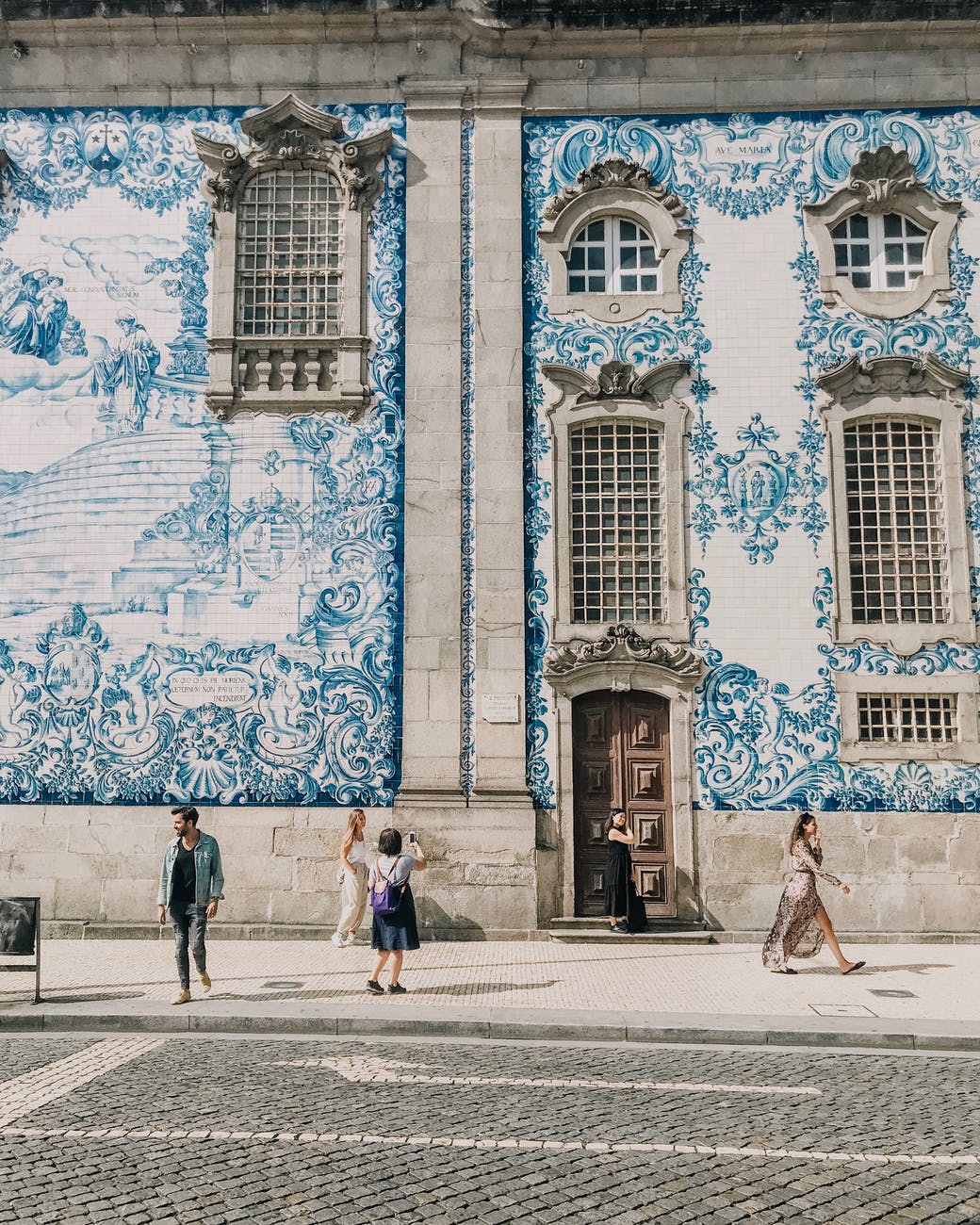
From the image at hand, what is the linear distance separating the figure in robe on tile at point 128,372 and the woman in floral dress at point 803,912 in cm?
934

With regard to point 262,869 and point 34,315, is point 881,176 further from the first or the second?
point 262,869

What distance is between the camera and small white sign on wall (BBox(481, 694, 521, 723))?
14.0 m

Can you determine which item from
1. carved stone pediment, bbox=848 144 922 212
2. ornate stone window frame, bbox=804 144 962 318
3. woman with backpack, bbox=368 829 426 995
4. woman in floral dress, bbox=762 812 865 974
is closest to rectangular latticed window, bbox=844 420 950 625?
ornate stone window frame, bbox=804 144 962 318

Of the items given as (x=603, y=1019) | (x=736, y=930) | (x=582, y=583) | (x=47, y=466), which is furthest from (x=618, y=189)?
(x=603, y=1019)

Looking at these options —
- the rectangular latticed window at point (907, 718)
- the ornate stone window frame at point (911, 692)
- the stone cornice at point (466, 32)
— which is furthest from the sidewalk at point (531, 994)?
the stone cornice at point (466, 32)

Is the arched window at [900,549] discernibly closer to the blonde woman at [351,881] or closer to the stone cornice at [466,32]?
the stone cornice at [466,32]

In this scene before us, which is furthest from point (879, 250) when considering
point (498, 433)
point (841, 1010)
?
point (841, 1010)

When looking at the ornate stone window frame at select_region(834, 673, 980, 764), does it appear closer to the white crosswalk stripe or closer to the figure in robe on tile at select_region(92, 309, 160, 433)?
the white crosswalk stripe

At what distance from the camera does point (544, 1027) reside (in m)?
9.05

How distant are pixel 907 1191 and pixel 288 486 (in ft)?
36.2

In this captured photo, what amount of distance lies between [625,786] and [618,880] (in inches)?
47.7

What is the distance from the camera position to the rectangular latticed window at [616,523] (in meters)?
14.5

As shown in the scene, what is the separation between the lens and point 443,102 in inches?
594

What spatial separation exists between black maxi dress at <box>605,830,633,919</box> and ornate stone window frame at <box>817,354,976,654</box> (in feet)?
12.2
